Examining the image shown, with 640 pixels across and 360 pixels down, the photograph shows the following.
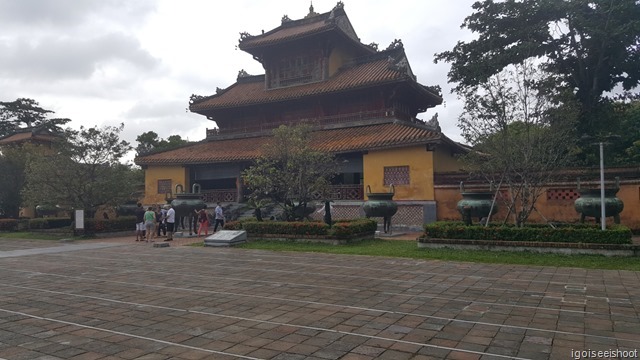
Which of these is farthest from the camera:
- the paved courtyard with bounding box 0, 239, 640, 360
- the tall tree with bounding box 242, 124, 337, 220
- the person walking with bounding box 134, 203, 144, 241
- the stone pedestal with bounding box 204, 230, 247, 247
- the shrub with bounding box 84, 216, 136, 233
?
the shrub with bounding box 84, 216, 136, 233

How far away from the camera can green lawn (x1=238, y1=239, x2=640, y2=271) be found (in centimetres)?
976

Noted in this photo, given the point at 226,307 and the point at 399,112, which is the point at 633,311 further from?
the point at 399,112

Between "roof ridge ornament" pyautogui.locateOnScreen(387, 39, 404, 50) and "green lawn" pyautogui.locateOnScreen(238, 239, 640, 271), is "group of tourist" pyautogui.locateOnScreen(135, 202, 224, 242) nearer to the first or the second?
"green lawn" pyautogui.locateOnScreen(238, 239, 640, 271)

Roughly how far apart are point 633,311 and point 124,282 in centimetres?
816

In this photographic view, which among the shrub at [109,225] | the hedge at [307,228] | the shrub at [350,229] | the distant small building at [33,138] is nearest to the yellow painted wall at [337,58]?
the hedge at [307,228]

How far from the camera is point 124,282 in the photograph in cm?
840

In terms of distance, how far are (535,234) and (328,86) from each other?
15215 mm

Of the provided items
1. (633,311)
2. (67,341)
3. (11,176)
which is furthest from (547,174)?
(11,176)

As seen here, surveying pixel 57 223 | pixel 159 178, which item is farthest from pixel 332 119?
pixel 57 223

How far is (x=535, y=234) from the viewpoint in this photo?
11375 mm

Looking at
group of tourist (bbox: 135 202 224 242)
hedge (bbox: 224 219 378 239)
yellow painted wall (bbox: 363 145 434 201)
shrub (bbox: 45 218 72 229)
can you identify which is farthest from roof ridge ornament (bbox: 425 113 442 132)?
shrub (bbox: 45 218 72 229)

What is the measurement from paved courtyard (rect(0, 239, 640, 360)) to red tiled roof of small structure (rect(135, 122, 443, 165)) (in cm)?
1019

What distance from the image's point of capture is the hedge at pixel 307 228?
13961 millimetres

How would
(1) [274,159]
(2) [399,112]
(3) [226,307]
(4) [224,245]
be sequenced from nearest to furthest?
(3) [226,307] → (4) [224,245] → (1) [274,159] → (2) [399,112]
